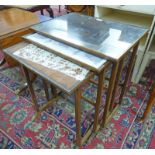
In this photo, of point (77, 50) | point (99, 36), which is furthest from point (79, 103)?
point (99, 36)

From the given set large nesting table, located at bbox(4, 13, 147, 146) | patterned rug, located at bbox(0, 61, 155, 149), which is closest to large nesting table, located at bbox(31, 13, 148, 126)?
large nesting table, located at bbox(4, 13, 147, 146)

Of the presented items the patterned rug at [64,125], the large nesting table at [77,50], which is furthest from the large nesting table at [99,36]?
the patterned rug at [64,125]

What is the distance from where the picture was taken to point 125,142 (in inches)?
48.8

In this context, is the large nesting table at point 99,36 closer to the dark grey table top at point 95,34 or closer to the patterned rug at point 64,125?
the dark grey table top at point 95,34

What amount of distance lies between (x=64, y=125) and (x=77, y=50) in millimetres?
781

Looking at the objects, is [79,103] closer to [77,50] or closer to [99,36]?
[77,50]

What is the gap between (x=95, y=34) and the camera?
0.99m

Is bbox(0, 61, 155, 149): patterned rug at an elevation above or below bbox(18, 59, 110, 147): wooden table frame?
below

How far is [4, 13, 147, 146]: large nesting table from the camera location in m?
0.77

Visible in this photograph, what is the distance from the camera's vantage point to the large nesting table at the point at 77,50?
0.77 meters

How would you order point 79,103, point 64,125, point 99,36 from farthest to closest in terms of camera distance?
point 64,125 → point 99,36 → point 79,103

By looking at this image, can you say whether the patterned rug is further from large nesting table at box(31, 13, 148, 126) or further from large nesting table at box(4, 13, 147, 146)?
large nesting table at box(31, 13, 148, 126)

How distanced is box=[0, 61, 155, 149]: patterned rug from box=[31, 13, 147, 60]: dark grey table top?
79 cm
